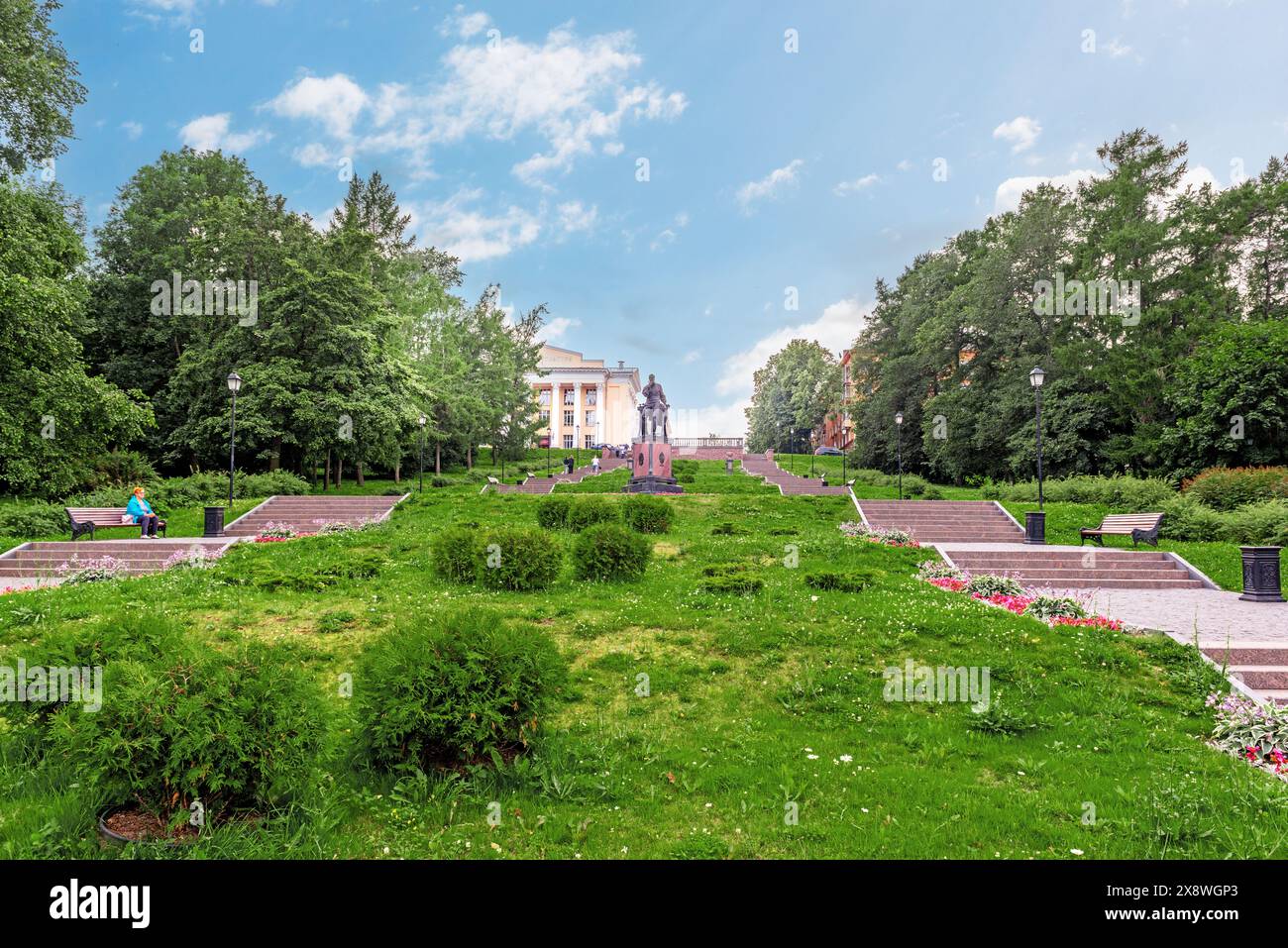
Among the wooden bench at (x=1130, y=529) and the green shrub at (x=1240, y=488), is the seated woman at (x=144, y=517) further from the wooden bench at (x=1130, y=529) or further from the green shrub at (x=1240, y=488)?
the green shrub at (x=1240, y=488)

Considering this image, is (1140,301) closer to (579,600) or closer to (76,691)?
(579,600)

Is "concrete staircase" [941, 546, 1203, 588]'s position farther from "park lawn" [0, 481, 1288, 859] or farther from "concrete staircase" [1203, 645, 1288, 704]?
"concrete staircase" [1203, 645, 1288, 704]

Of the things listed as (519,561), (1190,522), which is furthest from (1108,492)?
(519,561)

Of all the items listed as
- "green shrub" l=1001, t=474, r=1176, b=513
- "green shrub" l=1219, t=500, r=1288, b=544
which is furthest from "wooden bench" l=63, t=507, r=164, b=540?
"green shrub" l=1001, t=474, r=1176, b=513

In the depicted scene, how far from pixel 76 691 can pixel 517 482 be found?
29.4m

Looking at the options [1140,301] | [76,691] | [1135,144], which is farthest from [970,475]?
[76,691]

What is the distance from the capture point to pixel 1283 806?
428 centimetres

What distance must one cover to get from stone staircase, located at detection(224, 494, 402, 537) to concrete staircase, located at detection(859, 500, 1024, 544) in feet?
48.5

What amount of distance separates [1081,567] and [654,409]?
18689mm

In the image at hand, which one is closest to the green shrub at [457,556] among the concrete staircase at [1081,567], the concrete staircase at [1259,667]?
the concrete staircase at [1081,567]

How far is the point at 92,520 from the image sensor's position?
54.5 feet

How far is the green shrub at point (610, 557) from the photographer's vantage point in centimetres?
1099

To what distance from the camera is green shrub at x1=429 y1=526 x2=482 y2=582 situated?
1095 centimetres

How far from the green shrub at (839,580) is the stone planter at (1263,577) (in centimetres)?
609
